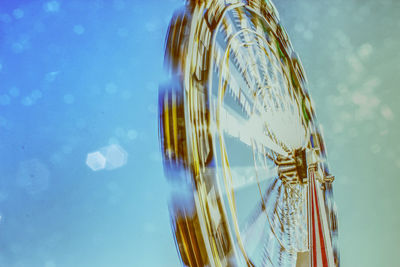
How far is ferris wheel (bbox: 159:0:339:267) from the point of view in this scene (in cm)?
48

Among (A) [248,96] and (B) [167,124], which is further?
(A) [248,96]

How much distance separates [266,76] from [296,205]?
49 centimetres

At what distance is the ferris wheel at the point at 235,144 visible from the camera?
476 millimetres

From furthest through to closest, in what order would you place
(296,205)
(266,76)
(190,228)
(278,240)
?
(296,205)
(266,76)
(278,240)
(190,228)

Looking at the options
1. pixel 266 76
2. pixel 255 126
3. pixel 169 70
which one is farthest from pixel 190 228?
pixel 266 76

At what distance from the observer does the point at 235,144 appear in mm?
681

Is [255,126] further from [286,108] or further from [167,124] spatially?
[286,108]

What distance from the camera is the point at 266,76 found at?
3.18 feet

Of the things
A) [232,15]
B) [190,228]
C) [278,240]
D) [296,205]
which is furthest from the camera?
[296,205]

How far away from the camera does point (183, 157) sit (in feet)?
1.56

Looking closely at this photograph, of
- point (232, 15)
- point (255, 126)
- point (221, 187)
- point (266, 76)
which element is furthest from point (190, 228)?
point (266, 76)

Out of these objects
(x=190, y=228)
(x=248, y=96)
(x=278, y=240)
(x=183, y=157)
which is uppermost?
(x=248, y=96)

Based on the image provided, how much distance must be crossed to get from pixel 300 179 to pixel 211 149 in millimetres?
704

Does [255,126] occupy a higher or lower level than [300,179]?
higher
